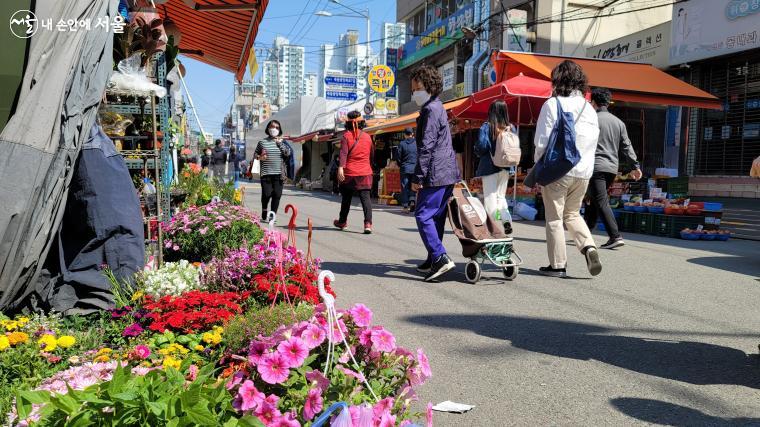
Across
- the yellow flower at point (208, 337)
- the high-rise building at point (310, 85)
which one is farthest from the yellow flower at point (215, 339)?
the high-rise building at point (310, 85)

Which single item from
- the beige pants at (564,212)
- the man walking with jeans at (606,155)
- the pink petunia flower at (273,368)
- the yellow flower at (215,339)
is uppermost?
the man walking with jeans at (606,155)

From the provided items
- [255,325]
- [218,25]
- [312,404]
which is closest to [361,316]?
[312,404]

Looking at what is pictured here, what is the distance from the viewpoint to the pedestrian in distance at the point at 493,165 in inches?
293

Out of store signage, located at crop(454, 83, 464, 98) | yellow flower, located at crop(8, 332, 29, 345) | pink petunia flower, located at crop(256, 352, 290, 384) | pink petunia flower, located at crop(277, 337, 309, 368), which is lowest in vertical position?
yellow flower, located at crop(8, 332, 29, 345)

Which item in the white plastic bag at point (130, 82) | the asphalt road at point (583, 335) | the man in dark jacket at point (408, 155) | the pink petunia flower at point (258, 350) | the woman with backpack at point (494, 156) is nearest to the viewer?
the pink petunia flower at point (258, 350)

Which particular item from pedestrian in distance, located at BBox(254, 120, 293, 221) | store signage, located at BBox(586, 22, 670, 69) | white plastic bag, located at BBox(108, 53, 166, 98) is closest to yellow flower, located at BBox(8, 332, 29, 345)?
white plastic bag, located at BBox(108, 53, 166, 98)

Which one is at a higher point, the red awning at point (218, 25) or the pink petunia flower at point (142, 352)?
the red awning at point (218, 25)

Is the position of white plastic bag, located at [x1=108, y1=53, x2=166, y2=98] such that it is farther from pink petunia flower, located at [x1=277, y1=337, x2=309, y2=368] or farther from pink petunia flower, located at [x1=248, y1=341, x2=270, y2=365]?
pink petunia flower, located at [x1=277, y1=337, x2=309, y2=368]

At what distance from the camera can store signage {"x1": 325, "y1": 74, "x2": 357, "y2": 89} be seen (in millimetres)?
34219

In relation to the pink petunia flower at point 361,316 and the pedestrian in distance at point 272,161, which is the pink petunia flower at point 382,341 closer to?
the pink petunia flower at point 361,316

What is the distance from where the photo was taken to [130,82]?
15.9 ft

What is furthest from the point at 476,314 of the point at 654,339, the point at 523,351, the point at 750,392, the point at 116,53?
the point at 116,53

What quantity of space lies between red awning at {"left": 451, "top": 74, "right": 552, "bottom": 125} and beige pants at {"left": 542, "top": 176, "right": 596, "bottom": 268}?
19.3ft

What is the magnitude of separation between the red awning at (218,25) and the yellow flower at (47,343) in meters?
6.14
